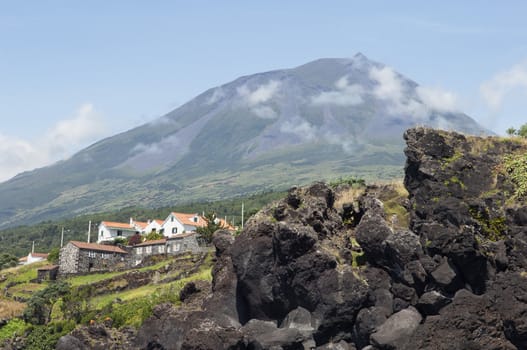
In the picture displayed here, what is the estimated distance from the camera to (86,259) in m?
92.1

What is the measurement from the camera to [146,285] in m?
71.1

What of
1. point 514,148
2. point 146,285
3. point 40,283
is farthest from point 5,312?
point 514,148

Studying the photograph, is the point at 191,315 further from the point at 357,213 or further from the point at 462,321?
the point at 462,321

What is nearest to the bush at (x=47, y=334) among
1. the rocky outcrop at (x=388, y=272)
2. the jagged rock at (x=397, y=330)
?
the rocky outcrop at (x=388, y=272)

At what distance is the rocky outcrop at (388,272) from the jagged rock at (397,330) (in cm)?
6

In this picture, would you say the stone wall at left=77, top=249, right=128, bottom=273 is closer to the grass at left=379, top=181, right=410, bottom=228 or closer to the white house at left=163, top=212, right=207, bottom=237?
the white house at left=163, top=212, right=207, bottom=237

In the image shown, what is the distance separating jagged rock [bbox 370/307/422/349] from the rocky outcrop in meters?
0.06

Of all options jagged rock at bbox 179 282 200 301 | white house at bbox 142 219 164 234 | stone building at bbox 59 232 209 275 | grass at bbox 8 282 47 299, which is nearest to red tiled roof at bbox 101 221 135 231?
white house at bbox 142 219 164 234

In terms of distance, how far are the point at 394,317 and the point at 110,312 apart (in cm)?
3108

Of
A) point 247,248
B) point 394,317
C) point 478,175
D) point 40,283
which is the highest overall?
point 478,175

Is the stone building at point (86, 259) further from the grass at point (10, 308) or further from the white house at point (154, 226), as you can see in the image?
the white house at point (154, 226)

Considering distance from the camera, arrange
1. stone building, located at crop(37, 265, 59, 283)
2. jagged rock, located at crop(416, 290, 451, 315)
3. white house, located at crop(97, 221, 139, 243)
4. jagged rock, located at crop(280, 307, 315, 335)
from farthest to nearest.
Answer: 1. white house, located at crop(97, 221, 139, 243)
2. stone building, located at crop(37, 265, 59, 283)
3. jagged rock, located at crop(280, 307, 315, 335)
4. jagged rock, located at crop(416, 290, 451, 315)

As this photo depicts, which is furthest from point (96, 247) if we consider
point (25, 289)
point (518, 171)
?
point (518, 171)

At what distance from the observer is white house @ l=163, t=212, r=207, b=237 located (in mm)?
126688
